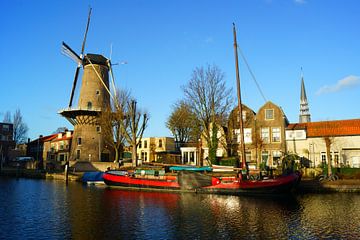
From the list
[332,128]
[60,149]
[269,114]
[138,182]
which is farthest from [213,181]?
[60,149]

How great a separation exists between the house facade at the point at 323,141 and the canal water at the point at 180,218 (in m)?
17.8

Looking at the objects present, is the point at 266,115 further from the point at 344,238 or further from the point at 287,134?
the point at 344,238

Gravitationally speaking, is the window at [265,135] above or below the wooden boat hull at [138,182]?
above

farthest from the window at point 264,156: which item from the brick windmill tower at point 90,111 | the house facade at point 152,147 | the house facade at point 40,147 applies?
the house facade at point 40,147

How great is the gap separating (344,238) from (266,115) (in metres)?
35.4

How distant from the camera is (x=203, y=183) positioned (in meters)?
32.6

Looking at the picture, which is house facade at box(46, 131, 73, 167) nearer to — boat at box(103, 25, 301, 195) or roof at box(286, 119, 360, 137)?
boat at box(103, 25, 301, 195)

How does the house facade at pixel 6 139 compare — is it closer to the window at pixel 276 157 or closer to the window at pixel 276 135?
the window at pixel 276 135

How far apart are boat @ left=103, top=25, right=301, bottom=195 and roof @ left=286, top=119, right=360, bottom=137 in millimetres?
17063

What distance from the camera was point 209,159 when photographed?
1863 inches

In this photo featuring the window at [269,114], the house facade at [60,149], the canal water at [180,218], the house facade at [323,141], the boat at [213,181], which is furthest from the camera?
the house facade at [60,149]

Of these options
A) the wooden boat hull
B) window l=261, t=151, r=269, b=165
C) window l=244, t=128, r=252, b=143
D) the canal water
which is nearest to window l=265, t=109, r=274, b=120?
window l=244, t=128, r=252, b=143

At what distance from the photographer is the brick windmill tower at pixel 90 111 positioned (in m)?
58.0

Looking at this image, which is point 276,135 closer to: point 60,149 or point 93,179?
point 93,179
